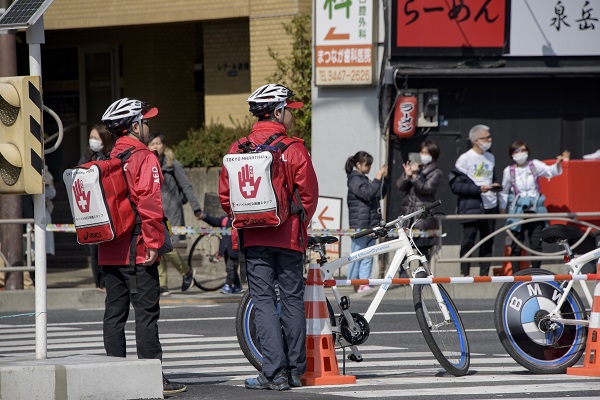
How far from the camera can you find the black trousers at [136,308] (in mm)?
8102

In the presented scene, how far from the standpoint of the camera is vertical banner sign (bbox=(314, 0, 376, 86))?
1853cm

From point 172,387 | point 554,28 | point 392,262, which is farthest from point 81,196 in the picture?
point 554,28

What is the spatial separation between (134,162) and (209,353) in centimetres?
319

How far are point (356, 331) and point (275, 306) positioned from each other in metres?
0.87

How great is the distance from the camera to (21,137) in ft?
25.2

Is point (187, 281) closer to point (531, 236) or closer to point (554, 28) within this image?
point (531, 236)

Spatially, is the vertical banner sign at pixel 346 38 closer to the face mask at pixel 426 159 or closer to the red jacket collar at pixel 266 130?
the face mask at pixel 426 159

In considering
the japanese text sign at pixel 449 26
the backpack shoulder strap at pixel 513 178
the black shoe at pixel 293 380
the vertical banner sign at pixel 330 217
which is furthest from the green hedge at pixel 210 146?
the black shoe at pixel 293 380

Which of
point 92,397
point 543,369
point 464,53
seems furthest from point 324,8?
point 92,397

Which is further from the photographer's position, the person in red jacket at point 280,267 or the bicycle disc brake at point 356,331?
the bicycle disc brake at point 356,331

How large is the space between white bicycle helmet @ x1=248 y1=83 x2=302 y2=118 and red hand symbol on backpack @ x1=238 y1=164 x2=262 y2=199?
0.49m

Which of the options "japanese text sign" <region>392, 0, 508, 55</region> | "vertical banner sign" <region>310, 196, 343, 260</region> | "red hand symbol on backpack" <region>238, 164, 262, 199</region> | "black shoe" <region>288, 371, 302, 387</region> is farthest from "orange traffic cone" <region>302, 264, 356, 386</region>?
"japanese text sign" <region>392, 0, 508, 55</region>

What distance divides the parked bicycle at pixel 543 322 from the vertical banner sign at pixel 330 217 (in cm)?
895

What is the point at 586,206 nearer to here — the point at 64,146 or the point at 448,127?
the point at 448,127
